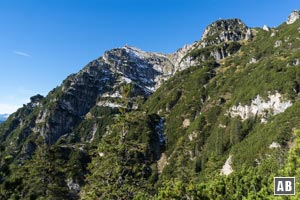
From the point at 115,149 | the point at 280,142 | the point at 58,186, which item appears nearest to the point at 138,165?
the point at 115,149

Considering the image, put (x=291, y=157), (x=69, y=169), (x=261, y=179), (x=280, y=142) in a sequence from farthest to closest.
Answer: (x=280, y=142) < (x=261, y=179) < (x=69, y=169) < (x=291, y=157)

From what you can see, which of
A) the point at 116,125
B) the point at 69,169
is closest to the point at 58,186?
the point at 69,169

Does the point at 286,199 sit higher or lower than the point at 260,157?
lower

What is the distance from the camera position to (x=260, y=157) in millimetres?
176750

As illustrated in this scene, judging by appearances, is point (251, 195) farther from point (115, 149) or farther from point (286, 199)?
point (115, 149)

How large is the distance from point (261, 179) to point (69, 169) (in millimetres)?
31362

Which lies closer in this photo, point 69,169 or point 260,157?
point 69,169

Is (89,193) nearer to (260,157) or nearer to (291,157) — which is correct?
(291,157)

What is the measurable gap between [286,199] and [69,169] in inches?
1227

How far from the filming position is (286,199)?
32750 mm

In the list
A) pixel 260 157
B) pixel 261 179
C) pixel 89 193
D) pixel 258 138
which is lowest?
pixel 89 193

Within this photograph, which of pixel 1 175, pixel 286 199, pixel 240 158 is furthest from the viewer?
pixel 240 158

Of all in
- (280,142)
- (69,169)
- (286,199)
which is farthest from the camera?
(280,142)

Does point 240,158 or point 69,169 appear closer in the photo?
point 69,169
